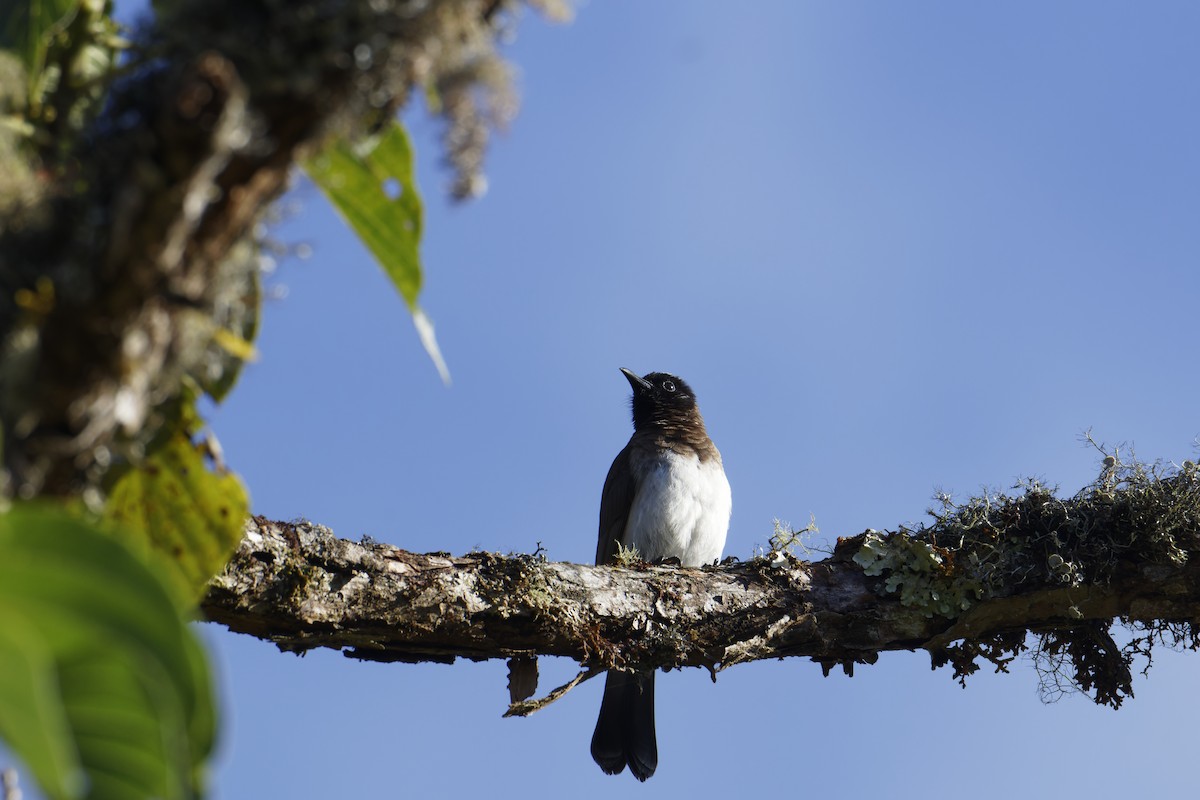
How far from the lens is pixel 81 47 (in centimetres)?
147

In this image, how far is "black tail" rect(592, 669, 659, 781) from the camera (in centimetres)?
579

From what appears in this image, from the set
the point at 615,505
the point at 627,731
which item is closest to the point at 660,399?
the point at 615,505

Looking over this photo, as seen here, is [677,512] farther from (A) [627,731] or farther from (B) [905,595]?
(B) [905,595]

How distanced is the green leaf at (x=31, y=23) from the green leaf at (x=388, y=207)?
13.6 inches

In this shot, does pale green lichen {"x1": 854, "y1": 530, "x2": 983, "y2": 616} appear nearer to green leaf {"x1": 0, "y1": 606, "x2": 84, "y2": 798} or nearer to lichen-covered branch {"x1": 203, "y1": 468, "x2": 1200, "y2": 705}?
lichen-covered branch {"x1": 203, "y1": 468, "x2": 1200, "y2": 705}

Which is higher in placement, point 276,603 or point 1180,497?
point 1180,497

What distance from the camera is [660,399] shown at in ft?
27.4

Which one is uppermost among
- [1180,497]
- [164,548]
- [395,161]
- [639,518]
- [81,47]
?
[639,518]

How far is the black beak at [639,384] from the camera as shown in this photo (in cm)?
843

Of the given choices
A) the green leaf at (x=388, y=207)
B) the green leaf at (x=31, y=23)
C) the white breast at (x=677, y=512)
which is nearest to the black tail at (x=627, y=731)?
the white breast at (x=677, y=512)

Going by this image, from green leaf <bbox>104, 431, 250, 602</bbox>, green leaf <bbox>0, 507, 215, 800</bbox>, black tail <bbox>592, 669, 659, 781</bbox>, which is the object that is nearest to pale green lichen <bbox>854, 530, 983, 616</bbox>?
black tail <bbox>592, 669, 659, 781</bbox>

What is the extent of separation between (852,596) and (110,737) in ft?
12.0

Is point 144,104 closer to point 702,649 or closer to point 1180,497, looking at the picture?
point 702,649

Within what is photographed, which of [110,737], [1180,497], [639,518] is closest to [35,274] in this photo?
[110,737]
